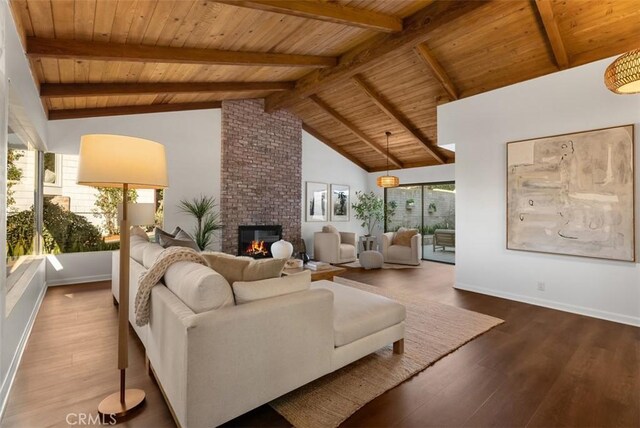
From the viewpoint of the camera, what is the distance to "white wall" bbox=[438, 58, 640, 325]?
137 inches

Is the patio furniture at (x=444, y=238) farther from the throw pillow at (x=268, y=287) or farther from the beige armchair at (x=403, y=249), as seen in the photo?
the throw pillow at (x=268, y=287)

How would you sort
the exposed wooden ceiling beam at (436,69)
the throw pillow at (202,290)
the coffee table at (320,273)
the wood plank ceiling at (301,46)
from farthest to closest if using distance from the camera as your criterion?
the exposed wooden ceiling beam at (436,69) → the coffee table at (320,273) → the wood plank ceiling at (301,46) → the throw pillow at (202,290)

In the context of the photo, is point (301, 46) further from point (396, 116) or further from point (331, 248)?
point (331, 248)

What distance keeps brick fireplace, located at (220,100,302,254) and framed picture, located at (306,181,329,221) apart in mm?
509

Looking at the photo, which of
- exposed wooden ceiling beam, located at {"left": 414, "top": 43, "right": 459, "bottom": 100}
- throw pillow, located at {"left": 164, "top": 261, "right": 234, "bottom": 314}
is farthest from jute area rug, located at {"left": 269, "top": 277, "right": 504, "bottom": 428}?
exposed wooden ceiling beam, located at {"left": 414, "top": 43, "right": 459, "bottom": 100}

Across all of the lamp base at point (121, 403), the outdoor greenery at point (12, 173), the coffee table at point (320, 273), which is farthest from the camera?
the coffee table at point (320, 273)

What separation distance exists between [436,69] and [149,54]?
12.7ft

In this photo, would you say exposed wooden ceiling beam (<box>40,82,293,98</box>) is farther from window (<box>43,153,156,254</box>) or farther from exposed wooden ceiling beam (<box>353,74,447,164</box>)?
exposed wooden ceiling beam (<box>353,74,447,164</box>)

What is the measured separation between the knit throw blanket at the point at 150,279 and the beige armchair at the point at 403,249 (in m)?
5.45

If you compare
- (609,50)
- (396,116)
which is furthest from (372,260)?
(609,50)

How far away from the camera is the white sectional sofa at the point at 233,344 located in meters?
1.54

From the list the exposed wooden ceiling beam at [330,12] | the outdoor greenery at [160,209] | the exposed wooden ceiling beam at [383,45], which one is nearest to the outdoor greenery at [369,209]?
the exposed wooden ceiling beam at [383,45]

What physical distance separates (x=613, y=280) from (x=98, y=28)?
609cm

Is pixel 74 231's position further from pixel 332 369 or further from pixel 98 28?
pixel 332 369
